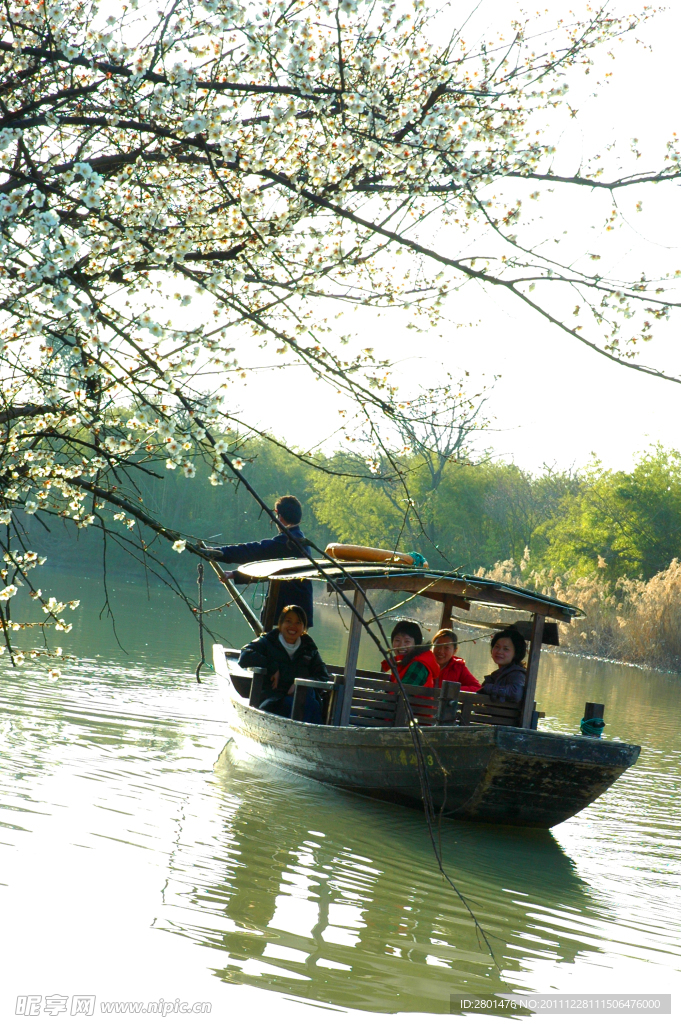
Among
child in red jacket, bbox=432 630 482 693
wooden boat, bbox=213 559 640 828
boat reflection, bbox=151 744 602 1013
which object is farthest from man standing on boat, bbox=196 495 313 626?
boat reflection, bbox=151 744 602 1013

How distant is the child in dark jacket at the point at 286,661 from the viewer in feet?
27.2

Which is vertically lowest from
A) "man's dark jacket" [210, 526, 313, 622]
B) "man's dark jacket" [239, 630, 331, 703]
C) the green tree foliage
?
"man's dark jacket" [239, 630, 331, 703]

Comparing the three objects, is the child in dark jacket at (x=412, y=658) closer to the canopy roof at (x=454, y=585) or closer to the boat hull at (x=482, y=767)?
the canopy roof at (x=454, y=585)

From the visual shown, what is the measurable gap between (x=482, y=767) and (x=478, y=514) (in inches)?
1437

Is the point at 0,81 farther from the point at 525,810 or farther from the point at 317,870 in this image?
the point at 525,810

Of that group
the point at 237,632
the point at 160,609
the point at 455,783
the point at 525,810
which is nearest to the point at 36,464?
the point at 455,783

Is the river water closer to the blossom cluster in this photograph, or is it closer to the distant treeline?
the blossom cluster

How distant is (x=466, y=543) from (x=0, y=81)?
128 ft

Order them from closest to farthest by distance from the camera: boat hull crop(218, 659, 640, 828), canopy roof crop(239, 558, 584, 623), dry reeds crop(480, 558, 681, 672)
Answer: boat hull crop(218, 659, 640, 828) → canopy roof crop(239, 558, 584, 623) → dry reeds crop(480, 558, 681, 672)

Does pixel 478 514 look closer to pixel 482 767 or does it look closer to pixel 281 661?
pixel 281 661

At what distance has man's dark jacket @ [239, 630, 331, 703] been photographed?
27.7 feet

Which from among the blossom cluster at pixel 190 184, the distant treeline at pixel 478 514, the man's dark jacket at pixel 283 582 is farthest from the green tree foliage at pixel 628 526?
the blossom cluster at pixel 190 184

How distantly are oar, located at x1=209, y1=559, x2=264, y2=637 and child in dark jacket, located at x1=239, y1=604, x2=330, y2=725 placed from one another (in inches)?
9.0

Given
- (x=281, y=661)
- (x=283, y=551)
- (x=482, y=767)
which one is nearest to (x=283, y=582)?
(x=283, y=551)
